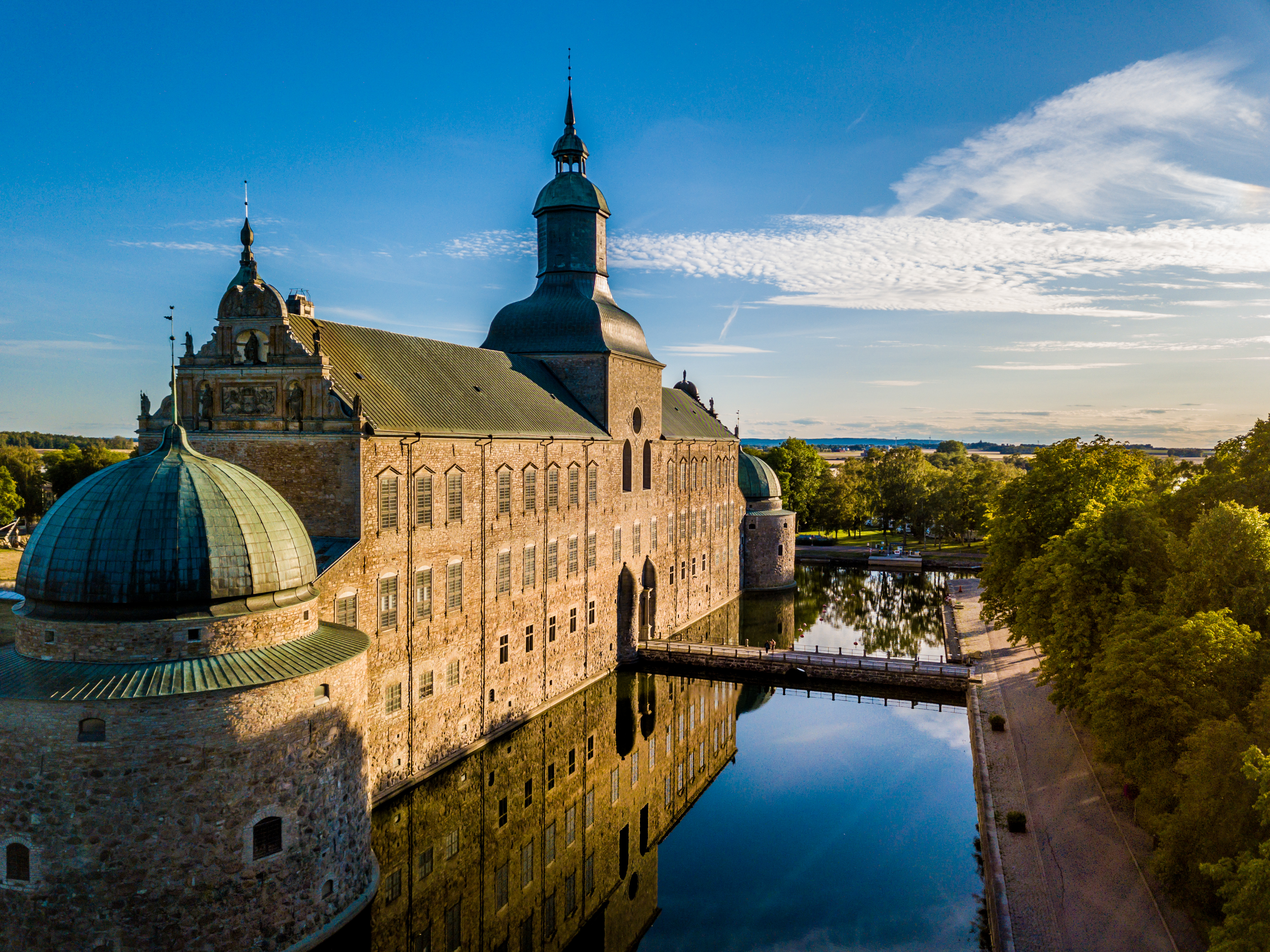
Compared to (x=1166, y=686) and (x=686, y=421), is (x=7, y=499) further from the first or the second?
(x=1166, y=686)

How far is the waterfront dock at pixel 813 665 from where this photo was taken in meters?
39.6

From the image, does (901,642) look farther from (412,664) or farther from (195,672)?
(195,672)

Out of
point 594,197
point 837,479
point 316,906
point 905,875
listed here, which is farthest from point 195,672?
point 837,479

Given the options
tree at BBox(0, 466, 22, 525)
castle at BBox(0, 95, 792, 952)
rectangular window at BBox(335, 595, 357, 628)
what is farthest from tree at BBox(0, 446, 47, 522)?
rectangular window at BBox(335, 595, 357, 628)

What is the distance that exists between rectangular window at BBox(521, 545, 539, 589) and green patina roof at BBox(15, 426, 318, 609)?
49.7 feet

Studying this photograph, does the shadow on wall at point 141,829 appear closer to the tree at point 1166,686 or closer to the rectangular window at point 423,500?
the rectangular window at point 423,500

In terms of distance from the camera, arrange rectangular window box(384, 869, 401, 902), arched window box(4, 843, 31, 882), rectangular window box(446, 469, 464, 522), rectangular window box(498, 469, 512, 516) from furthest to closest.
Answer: rectangular window box(498, 469, 512, 516) < rectangular window box(446, 469, 464, 522) < rectangular window box(384, 869, 401, 902) < arched window box(4, 843, 31, 882)

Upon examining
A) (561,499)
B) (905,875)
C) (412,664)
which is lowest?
(905,875)

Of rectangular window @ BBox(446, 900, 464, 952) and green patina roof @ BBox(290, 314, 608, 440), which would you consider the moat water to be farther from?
green patina roof @ BBox(290, 314, 608, 440)

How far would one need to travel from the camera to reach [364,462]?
26.6 meters

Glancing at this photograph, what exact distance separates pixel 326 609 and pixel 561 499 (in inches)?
597

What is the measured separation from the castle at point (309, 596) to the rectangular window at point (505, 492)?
18 cm

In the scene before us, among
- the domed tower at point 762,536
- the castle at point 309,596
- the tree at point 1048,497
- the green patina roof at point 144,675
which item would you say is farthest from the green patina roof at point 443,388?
the domed tower at point 762,536

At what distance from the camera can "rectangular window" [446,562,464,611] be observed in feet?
99.7
